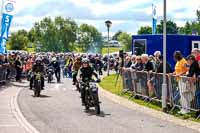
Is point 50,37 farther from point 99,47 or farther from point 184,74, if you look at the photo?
point 184,74

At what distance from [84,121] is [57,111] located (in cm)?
307

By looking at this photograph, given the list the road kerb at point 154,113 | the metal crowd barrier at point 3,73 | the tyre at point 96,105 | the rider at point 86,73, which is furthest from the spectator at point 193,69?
the metal crowd barrier at point 3,73

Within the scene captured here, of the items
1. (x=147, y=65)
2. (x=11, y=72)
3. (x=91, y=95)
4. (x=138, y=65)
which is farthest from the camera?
(x=11, y=72)

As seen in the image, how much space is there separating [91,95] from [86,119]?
81.9 inches

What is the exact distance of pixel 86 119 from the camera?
1709 cm

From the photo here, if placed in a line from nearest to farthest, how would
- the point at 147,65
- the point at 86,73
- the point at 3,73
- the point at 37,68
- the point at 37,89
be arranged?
1. the point at 86,73
2. the point at 147,65
3. the point at 37,89
4. the point at 37,68
5. the point at 3,73

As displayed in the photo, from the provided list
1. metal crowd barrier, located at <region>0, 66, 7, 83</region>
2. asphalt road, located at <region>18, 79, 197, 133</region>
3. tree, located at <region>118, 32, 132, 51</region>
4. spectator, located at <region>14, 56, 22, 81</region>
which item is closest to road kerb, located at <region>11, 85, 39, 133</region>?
asphalt road, located at <region>18, 79, 197, 133</region>

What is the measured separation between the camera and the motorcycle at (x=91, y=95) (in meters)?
18.8

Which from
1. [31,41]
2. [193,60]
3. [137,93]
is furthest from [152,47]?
[31,41]

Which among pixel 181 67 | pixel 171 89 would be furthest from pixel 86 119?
pixel 181 67

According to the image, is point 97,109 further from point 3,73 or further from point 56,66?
point 56,66

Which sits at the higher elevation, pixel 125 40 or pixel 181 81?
pixel 125 40

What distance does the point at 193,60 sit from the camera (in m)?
17.5

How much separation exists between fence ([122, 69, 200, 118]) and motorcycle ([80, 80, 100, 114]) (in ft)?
8.18
